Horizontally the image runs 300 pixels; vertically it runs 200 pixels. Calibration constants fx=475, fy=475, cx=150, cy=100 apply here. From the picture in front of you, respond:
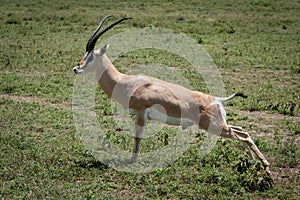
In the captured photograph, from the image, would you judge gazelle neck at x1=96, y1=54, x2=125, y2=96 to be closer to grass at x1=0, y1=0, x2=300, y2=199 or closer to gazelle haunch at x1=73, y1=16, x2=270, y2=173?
gazelle haunch at x1=73, y1=16, x2=270, y2=173

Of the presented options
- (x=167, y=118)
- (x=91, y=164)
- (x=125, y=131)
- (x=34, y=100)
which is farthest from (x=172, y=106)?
(x=34, y=100)

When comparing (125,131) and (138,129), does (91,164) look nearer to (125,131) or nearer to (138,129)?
(138,129)

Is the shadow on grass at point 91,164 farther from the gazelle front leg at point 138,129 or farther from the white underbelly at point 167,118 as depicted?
the white underbelly at point 167,118

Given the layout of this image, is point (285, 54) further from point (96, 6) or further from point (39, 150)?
point (96, 6)

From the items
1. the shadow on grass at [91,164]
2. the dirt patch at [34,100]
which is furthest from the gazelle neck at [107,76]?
the dirt patch at [34,100]

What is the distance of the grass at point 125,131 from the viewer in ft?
16.2

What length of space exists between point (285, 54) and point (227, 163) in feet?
25.3

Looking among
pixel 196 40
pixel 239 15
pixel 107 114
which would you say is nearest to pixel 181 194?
pixel 107 114

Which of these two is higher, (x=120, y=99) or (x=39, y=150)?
(x=120, y=99)

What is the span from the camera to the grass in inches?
194

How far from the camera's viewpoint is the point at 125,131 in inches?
270

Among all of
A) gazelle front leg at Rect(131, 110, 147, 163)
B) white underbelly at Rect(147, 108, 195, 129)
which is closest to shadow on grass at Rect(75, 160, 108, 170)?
gazelle front leg at Rect(131, 110, 147, 163)

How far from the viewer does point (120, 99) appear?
5652 millimetres

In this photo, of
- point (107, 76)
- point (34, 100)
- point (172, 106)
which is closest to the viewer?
point (172, 106)
